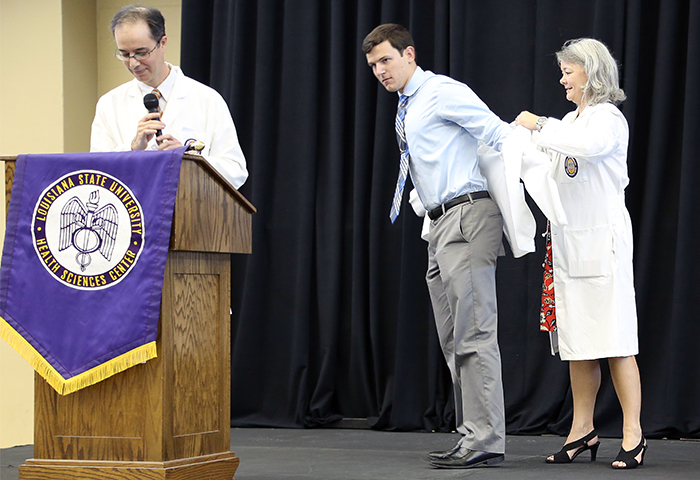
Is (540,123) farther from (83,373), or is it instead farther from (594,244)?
(83,373)

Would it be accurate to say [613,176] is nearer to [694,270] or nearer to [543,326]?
[543,326]

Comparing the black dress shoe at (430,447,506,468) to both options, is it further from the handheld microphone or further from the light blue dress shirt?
the handheld microphone

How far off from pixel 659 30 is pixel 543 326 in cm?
149

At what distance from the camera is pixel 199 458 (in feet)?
6.87

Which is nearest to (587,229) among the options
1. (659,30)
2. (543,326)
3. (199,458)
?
(543,326)

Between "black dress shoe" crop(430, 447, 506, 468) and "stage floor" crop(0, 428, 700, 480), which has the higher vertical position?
"black dress shoe" crop(430, 447, 506, 468)

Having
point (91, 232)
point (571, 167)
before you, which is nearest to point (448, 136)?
point (571, 167)

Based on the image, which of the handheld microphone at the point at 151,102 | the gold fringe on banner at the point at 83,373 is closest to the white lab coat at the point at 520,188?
the handheld microphone at the point at 151,102

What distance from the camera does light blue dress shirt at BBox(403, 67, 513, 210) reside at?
274 cm

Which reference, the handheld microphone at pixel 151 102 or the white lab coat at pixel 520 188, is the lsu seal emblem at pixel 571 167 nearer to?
the white lab coat at pixel 520 188

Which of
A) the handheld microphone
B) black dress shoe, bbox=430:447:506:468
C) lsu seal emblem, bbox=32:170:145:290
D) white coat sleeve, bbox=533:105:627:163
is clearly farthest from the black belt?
lsu seal emblem, bbox=32:170:145:290

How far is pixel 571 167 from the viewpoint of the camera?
284cm

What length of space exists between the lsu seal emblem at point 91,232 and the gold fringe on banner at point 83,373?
0.19 meters

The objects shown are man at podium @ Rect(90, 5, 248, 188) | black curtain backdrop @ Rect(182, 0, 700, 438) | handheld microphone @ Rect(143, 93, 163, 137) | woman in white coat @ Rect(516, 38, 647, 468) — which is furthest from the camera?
black curtain backdrop @ Rect(182, 0, 700, 438)
